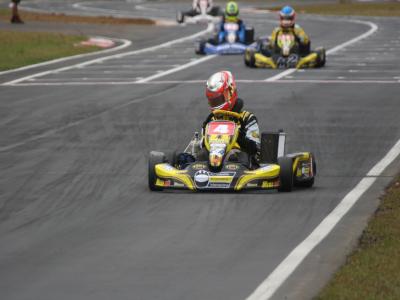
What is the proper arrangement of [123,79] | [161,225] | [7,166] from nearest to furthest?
[161,225], [7,166], [123,79]

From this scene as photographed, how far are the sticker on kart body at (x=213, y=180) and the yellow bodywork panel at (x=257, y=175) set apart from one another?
0.10 meters

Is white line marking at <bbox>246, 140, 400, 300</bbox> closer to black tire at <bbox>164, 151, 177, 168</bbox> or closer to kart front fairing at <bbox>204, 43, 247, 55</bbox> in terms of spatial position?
black tire at <bbox>164, 151, 177, 168</bbox>

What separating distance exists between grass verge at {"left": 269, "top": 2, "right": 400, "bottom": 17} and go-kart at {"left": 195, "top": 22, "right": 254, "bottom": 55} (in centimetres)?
2572

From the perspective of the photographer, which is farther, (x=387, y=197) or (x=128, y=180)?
(x=128, y=180)

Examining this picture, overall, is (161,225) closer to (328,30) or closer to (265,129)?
(265,129)

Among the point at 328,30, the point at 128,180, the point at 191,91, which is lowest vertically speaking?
the point at 328,30

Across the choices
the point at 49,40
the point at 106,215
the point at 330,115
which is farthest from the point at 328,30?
the point at 106,215

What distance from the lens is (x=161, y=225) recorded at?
1189 centimetres

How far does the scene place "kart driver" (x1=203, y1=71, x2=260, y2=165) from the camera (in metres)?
14.7

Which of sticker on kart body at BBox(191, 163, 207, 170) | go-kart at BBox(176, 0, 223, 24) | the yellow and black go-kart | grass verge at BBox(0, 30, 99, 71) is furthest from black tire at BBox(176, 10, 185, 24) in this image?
sticker on kart body at BBox(191, 163, 207, 170)

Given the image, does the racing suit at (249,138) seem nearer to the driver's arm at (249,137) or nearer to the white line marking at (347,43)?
the driver's arm at (249,137)

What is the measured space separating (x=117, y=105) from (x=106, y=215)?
1122cm

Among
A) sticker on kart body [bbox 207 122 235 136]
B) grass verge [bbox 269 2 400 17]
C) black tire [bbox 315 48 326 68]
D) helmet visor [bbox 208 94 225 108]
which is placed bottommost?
grass verge [bbox 269 2 400 17]

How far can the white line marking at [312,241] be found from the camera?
9.23 m
